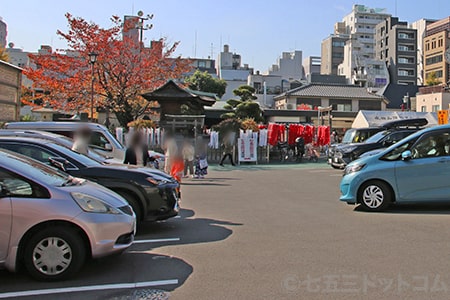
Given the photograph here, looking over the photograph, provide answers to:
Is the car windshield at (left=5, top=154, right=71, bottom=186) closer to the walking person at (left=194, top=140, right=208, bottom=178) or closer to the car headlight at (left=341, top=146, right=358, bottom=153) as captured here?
the walking person at (left=194, top=140, right=208, bottom=178)

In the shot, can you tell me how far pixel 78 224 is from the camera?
196 inches

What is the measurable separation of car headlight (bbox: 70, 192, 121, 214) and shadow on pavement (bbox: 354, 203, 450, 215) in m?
5.87

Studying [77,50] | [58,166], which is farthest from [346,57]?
[58,166]

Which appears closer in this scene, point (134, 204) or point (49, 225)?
point (49, 225)

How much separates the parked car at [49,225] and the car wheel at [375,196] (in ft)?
18.5

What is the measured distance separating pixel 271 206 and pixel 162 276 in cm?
540

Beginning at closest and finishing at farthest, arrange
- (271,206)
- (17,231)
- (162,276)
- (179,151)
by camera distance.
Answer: (17,231) → (162,276) → (271,206) → (179,151)

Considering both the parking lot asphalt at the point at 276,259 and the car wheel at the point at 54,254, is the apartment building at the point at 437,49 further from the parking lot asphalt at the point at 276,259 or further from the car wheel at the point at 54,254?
the car wheel at the point at 54,254

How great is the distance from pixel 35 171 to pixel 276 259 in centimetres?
322

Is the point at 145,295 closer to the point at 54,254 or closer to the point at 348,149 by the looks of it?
the point at 54,254

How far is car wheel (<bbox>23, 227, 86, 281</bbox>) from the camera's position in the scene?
4.89m

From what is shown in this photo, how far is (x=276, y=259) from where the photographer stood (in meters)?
5.71

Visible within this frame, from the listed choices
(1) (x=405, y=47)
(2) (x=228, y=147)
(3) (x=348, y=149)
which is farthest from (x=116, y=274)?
(1) (x=405, y=47)

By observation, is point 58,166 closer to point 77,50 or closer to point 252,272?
point 252,272
